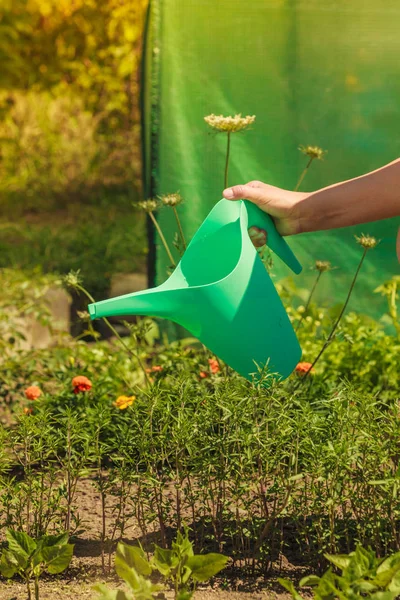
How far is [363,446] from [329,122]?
199 centimetres

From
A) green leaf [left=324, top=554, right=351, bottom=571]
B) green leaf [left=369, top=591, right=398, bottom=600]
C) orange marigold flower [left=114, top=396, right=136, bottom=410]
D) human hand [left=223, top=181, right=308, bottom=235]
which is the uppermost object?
human hand [left=223, top=181, right=308, bottom=235]

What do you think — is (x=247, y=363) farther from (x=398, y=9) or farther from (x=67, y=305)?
(x=67, y=305)

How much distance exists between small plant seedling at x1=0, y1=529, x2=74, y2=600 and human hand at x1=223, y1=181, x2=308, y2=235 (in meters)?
1.06

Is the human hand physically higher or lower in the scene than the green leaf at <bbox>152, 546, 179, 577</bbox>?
higher

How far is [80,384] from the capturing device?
9.78ft

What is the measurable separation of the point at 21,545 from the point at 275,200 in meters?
1.16

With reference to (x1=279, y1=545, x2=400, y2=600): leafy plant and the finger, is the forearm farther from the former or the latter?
(x1=279, y1=545, x2=400, y2=600): leafy plant

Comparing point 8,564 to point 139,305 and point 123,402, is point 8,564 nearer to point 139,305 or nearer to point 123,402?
point 139,305

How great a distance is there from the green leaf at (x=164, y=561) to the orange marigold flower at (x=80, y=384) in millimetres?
1101

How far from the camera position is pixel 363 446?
213 centimetres

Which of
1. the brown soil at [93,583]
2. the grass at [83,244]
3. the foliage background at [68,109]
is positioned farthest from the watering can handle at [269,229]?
the foliage background at [68,109]

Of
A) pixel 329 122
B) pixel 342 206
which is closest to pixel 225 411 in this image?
pixel 342 206

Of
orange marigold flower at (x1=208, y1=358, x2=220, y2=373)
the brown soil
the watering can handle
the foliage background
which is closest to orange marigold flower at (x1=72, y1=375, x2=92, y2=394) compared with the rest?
orange marigold flower at (x1=208, y1=358, x2=220, y2=373)

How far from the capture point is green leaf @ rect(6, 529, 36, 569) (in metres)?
2.07
